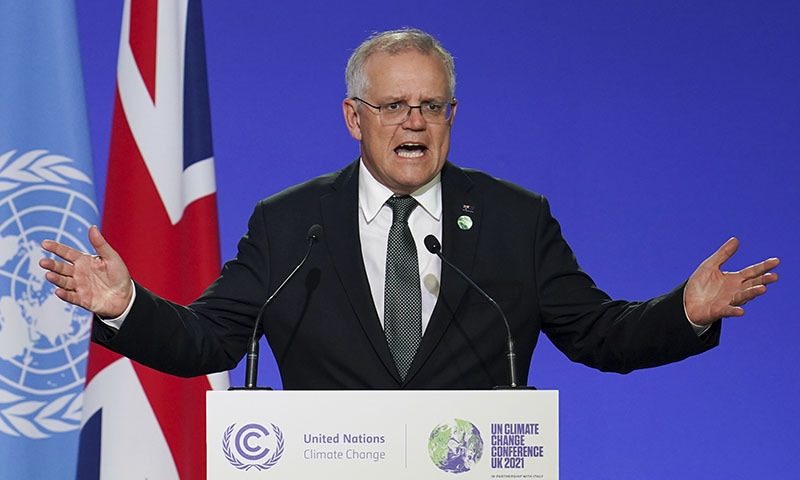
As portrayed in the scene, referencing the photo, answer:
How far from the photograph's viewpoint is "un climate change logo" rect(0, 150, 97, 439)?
9.68 feet

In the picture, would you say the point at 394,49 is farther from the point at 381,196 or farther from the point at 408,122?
the point at 381,196

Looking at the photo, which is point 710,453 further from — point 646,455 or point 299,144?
point 299,144

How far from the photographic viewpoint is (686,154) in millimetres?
3598

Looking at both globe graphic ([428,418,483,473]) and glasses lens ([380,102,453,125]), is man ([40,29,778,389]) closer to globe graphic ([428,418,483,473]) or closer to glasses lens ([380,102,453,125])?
glasses lens ([380,102,453,125])

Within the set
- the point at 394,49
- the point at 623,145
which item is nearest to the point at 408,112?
the point at 394,49

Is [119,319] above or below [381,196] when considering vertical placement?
below

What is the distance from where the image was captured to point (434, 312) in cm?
207

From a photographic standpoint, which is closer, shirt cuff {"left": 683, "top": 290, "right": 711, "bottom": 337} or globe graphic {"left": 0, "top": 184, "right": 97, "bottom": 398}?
shirt cuff {"left": 683, "top": 290, "right": 711, "bottom": 337}

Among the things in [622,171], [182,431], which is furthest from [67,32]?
[622,171]

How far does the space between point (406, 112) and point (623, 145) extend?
1.65 metres

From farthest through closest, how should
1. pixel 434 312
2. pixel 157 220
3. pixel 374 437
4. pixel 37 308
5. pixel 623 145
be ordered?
pixel 623 145, pixel 157 220, pixel 37 308, pixel 434 312, pixel 374 437

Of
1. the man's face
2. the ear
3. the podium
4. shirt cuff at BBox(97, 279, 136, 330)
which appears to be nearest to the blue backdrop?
the ear

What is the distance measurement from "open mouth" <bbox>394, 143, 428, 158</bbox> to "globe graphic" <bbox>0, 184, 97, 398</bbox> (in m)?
1.28

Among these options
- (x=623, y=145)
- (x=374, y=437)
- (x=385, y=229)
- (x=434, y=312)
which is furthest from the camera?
(x=623, y=145)
